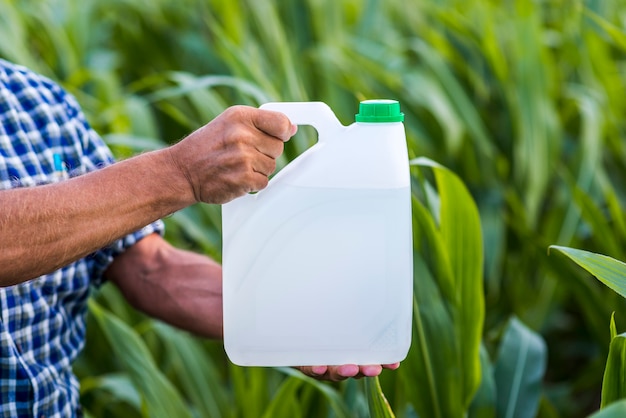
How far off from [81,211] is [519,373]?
60 centimetres

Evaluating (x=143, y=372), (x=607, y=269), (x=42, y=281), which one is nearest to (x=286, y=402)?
(x=143, y=372)

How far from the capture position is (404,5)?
2.13 metres

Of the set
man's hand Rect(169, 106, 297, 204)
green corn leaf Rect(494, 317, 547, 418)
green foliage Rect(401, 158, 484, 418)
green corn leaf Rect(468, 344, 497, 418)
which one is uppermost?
man's hand Rect(169, 106, 297, 204)

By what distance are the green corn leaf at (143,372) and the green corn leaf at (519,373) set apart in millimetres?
364

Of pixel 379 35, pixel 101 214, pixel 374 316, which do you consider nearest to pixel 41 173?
pixel 101 214

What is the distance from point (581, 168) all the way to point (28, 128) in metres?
0.92

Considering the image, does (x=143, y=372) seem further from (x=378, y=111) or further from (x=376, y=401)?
(x=378, y=111)

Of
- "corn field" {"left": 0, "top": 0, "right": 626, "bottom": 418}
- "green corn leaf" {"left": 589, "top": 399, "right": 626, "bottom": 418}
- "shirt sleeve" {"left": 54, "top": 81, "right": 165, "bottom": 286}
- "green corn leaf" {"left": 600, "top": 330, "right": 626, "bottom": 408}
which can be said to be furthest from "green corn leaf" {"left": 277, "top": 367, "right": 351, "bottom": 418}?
"green corn leaf" {"left": 589, "top": 399, "right": 626, "bottom": 418}

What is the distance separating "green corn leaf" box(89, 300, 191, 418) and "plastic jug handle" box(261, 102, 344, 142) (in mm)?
404

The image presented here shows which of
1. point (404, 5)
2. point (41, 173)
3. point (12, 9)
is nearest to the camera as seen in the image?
point (41, 173)

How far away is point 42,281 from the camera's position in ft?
3.03

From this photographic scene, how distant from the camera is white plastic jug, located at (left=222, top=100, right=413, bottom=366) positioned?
0.71 m

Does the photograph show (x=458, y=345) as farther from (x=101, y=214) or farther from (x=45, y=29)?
(x=45, y=29)

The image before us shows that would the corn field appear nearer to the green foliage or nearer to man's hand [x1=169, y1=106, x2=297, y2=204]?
the green foliage
